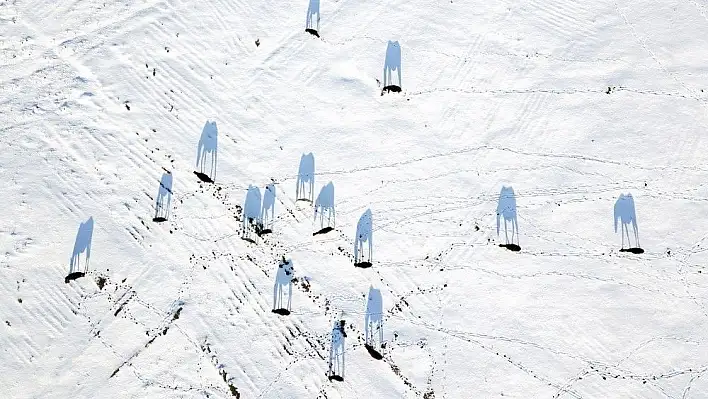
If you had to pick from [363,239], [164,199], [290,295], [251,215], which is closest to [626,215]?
[363,239]

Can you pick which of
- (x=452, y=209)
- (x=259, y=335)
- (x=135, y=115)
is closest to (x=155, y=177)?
(x=135, y=115)

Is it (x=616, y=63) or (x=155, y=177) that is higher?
(x=616, y=63)

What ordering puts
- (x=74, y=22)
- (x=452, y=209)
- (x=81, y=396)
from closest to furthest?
(x=81, y=396) → (x=452, y=209) → (x=74, y=22)

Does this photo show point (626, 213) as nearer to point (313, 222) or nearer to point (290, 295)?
point (313, 222)

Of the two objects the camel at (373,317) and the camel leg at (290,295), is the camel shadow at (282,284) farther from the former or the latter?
the camel at (373,317)

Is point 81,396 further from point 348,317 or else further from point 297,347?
point 348,317
